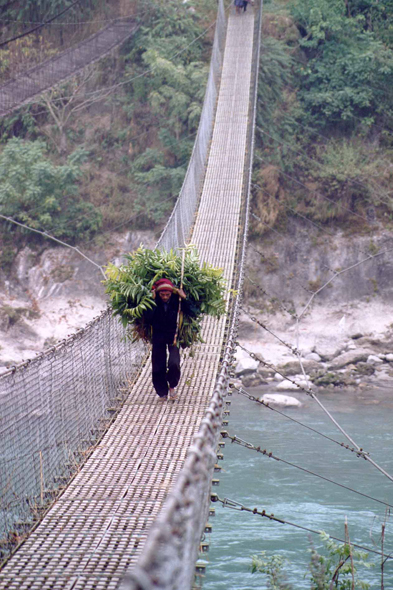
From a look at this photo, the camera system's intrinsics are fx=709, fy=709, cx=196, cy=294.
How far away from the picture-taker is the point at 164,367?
457cm

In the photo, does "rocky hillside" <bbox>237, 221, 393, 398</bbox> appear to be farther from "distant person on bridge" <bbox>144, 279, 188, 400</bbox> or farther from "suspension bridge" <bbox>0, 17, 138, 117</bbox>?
"distant person on bridge" <bbox>144, 279, 188, 400</bbox>

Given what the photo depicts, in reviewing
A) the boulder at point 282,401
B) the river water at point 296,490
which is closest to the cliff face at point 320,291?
the boulder at point 282,401

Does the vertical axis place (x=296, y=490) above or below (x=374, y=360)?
below

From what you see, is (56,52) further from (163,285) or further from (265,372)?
(163,285)

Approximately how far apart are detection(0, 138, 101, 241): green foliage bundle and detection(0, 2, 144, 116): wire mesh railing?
3.55 ft

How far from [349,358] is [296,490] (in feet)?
16.6

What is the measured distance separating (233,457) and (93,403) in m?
3.73

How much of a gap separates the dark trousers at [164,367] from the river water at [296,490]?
1.67m

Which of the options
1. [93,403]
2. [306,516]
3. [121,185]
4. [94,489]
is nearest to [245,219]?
[306,516]

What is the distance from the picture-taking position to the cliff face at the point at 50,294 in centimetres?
1265

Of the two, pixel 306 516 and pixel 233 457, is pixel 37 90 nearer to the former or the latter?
pixel 233 457

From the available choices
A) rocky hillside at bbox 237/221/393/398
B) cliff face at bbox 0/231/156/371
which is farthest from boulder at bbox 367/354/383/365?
cliff face at bbox 0/231/156/371

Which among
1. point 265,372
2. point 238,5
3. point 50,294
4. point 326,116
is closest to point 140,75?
point 238,5

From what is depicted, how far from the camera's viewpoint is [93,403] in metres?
4.95
